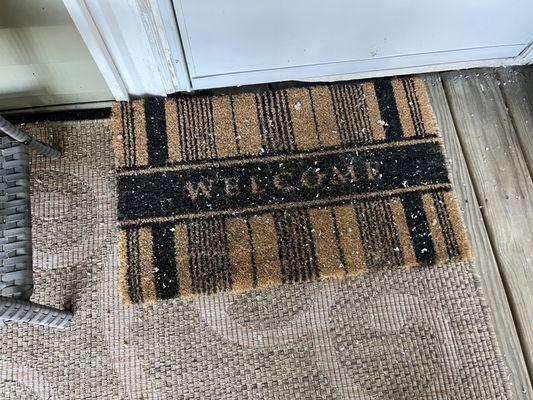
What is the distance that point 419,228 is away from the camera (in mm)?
1047

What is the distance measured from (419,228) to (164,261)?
0.54 meters

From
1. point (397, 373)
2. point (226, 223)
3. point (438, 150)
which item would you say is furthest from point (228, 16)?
point (397, 373)

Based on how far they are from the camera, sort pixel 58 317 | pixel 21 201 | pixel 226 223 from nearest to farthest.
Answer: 1. pixel 21 201
2. pixel 58 317
3. pixel 226 223

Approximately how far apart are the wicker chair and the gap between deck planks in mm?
857

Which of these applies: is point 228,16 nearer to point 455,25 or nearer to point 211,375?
point 455,25

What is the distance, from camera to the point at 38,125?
1114 millimetres

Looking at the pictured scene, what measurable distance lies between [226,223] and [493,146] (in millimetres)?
630

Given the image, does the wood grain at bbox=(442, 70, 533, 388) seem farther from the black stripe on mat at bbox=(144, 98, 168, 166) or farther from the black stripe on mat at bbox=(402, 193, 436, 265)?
the black stripe on mat at bbox=(144, 98, 168, 166)

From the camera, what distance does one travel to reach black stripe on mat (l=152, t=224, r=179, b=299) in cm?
100

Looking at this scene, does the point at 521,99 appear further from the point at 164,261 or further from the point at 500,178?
the point at 164,261

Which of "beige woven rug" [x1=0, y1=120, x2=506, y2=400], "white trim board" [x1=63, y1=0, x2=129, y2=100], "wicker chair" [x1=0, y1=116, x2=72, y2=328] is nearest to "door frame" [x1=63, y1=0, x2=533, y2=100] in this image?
"white trim board" [x1=63, y1=0, x2=129, y2=100]

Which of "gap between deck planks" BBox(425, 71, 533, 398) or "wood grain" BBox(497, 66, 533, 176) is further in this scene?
"wood grain" BBox(497, 66, 533, 176)

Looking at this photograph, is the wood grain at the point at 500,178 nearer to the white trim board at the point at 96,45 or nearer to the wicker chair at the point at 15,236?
the white trim board at the point at 96,45

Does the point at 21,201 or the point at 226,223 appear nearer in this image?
the point at 21,201
